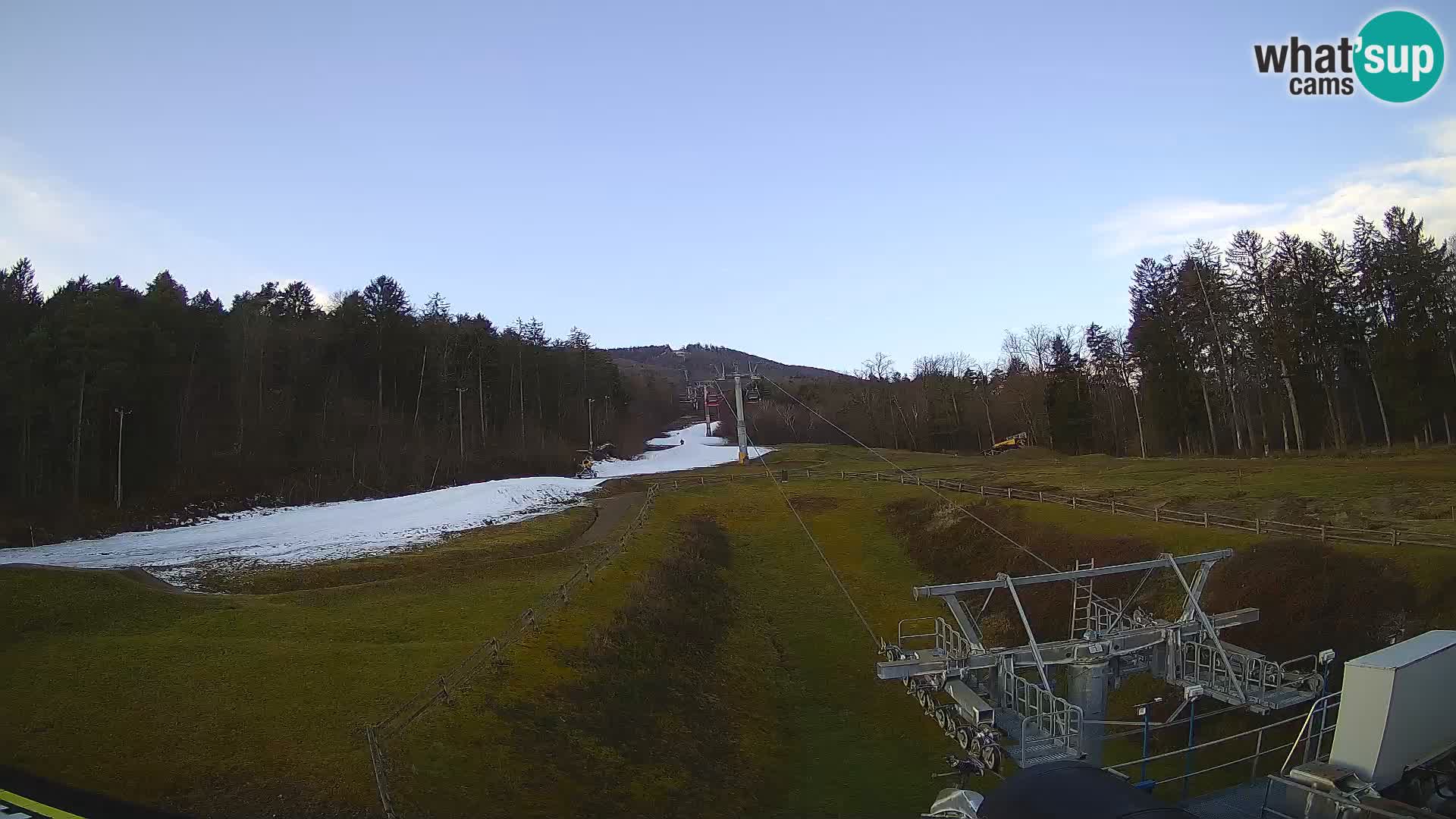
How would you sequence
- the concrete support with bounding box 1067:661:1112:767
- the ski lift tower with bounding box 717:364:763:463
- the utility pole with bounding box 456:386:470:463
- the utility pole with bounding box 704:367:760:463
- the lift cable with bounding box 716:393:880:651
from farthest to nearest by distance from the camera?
the utility pole with bounding box 456:386:470:463 → the utility pole with bounding box 704:367:760:463 → the ski lift tower with bounding box 717:364:763:463 → the lift cable with bounding box 716:393:880:651 → the concrete support with bounding box 1067:661:1112:767

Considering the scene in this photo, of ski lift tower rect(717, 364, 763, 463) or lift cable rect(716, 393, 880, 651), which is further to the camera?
ski lift tower rect(717, 364, 763, 463)

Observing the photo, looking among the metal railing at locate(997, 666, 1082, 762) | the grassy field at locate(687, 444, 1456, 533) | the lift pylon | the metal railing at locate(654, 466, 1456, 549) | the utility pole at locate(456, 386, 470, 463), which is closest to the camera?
the metal railing at locate(997, 666, 1082, 762)

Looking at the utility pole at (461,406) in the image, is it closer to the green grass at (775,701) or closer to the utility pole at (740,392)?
the utility pole at (740,392)

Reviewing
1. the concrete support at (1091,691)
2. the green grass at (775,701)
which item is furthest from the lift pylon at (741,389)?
the concrete support at (1091,691)

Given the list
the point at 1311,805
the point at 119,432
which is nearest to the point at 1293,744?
the point at 1311,805

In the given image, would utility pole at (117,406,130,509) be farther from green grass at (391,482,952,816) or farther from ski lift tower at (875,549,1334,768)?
ski lift tower at (875,549,1334,768)

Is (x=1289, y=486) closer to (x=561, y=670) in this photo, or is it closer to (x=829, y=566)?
(x=829, y=566)

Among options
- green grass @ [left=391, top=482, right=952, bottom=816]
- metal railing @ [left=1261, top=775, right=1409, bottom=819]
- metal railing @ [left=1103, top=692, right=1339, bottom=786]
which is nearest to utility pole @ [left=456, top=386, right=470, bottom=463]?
green grass @ [left=391, top=482, right=952, bottom=816]

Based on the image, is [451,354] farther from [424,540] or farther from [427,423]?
[424,540]

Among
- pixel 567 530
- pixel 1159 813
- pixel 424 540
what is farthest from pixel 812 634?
pixel 1159 813
